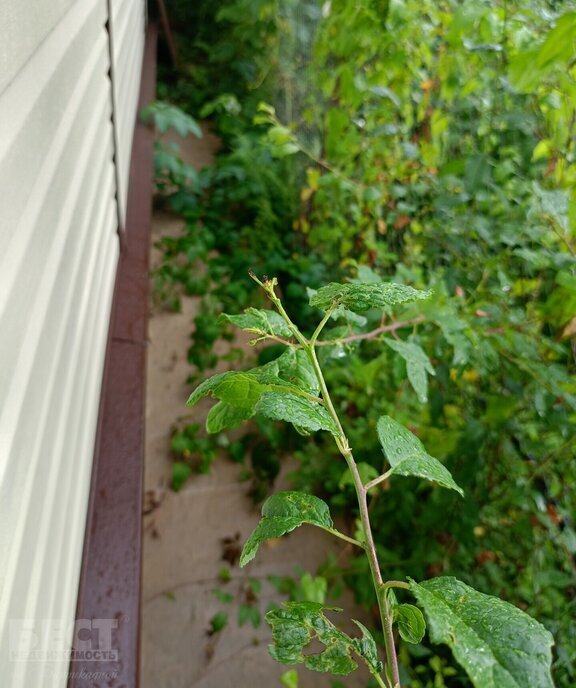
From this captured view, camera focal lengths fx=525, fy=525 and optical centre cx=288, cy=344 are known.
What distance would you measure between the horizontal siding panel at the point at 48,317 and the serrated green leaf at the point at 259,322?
0.31 meters

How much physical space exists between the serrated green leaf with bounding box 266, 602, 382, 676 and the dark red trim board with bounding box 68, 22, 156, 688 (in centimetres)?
73

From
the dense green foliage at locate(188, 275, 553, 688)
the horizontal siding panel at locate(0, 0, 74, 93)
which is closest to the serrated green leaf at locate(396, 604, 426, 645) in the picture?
the dense green foliage at locate(188, 275, 553, 688)

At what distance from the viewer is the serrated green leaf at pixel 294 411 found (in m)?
0.55

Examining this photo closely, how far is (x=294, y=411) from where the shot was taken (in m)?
0.56

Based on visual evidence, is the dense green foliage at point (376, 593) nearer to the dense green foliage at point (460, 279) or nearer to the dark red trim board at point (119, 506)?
the dense green foliage at point (460, 279)

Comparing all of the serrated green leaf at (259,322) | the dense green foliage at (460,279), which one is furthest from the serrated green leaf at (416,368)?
the serrated green leaf at (259,322)

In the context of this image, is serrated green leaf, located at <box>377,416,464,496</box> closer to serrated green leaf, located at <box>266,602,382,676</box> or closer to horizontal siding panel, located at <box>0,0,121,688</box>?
serrated green leaf, located at <box>266,602,382,676</box>

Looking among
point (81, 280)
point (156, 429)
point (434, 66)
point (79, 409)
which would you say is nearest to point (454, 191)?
point (434, 66)

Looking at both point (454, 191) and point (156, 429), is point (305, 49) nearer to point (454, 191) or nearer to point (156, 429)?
point (454, 191)

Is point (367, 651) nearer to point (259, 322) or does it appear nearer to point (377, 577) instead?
point (377, 577)

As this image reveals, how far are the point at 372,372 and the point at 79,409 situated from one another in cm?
105

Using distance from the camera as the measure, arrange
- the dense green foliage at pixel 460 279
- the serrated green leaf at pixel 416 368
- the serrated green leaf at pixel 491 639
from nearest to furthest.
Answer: the serrated green leaf at pixel 491 639 < the serrated green leaf at pixel 416 368 < the dense green foliage at pixel 460 279

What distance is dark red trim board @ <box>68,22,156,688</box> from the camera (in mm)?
→ 1118

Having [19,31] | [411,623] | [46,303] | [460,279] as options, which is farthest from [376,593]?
[460,279]
